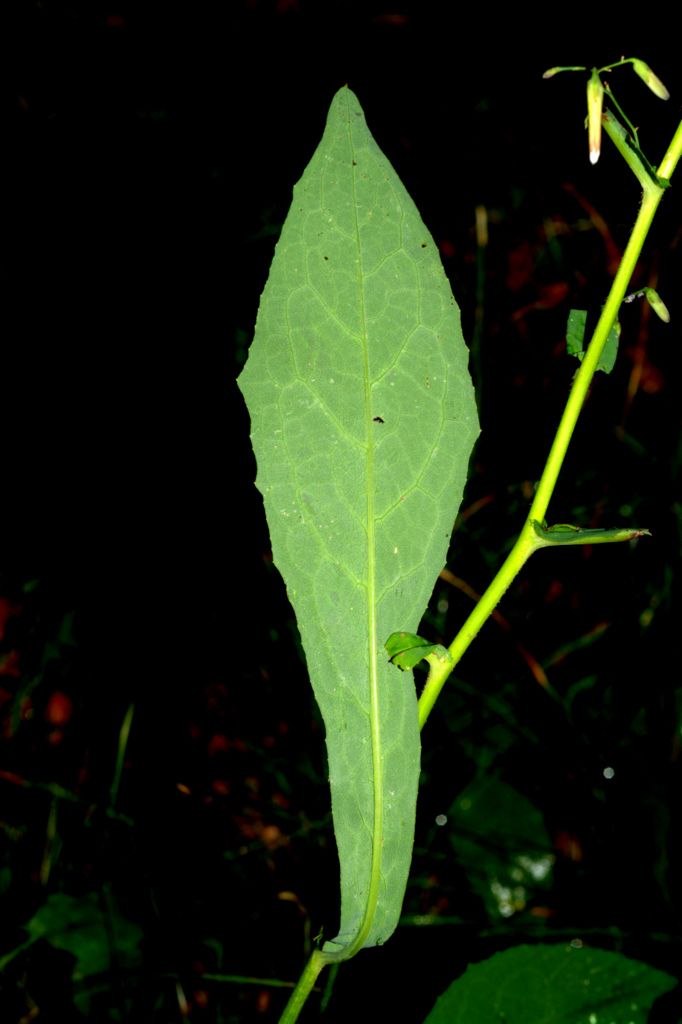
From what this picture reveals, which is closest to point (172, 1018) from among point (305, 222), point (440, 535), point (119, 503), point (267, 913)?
point (267, 913)

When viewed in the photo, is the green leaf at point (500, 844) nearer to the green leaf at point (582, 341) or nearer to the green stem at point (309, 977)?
the green stem at point (309, 977)

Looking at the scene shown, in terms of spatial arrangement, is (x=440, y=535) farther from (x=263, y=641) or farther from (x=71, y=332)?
(x=71, y=332)

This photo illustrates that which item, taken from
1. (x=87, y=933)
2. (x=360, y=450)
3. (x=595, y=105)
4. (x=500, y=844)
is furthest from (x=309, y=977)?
(x=500, y=844)

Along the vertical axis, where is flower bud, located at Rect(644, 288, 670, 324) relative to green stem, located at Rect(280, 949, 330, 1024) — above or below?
above

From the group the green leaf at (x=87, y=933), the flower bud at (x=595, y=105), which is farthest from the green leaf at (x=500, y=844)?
the flower bud at (x=595, y=105)

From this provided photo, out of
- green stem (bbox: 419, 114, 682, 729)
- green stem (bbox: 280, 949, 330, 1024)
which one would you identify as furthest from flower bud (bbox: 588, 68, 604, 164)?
green stem (bbox: 280, 949, 330, 1024)

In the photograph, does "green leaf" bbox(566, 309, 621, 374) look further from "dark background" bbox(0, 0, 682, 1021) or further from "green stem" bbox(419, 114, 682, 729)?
"dark background" bbox(0, 0, 682, 1021)
